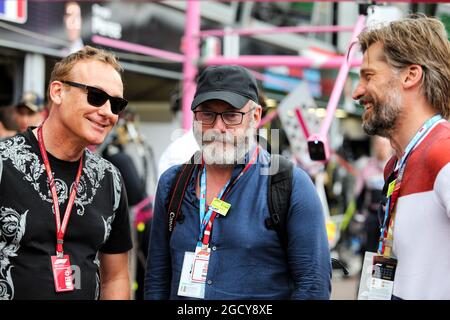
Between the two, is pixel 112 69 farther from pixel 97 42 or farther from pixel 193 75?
pixel 97 42

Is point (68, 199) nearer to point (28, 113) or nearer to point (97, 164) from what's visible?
point (97, 164)

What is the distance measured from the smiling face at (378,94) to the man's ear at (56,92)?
1.21 m

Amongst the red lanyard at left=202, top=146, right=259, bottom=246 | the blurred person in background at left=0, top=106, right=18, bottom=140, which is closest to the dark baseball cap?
the red lanyard at left=202, top=146, right=259, bottom=246

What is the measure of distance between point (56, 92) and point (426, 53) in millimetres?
1493

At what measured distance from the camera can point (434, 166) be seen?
7.50 ft

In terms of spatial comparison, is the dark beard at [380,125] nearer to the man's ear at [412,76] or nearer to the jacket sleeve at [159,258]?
the man's ear at [412,76]

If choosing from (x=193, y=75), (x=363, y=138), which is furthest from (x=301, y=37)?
(x=193, y=75)

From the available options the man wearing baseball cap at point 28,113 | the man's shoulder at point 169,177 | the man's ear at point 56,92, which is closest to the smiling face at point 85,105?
the man's ear at point 56,92

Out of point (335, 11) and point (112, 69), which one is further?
point (335, 11)

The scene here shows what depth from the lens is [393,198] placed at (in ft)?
8.11

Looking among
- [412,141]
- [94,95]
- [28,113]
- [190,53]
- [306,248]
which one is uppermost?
[190,53]

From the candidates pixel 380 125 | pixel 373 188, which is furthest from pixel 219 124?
pixel 373 188

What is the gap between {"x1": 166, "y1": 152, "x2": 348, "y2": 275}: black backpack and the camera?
8.93 feet

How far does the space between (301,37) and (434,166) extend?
12049 mm
